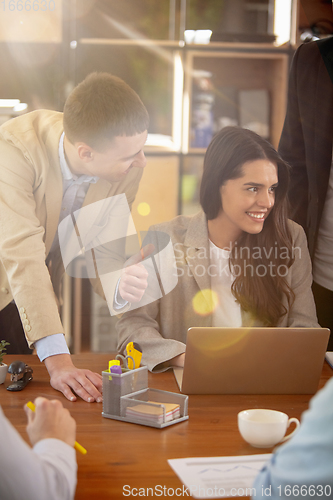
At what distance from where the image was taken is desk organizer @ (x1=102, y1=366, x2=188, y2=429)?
1117 mm

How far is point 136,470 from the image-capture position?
2.92ft

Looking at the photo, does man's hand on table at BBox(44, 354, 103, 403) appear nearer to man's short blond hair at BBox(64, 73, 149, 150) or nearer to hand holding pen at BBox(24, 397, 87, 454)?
hand holding pen at BBox(24, 397, 87, 454)

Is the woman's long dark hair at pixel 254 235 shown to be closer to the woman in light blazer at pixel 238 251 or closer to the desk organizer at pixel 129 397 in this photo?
the woman in light blazer at pixel 238 251

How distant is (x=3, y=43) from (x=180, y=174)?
3.02 feet

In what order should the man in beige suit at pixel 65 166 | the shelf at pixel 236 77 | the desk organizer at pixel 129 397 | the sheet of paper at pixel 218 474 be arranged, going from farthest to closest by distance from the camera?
1. the shelf at pixel 236 77
2. the man in beige suit at pixel 65 166
3. the desk organizer at pixel 129 397
4. the sheet of paper at pixel 218 474

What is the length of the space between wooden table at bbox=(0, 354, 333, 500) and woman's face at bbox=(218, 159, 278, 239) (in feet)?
2.61

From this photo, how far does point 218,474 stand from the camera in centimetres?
86

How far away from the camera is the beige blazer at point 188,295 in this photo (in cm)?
174

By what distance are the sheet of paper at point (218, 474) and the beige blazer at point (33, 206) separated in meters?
0.78

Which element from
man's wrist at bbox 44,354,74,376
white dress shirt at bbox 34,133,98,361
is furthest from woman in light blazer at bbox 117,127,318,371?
man's wrist at bbox 44,354,74,376

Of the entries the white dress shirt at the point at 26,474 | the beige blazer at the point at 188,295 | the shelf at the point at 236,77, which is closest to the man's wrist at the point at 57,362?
the beige blazer at the point at 188,295

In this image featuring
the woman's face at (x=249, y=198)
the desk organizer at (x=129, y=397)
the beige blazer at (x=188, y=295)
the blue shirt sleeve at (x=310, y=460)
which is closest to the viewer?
the blue shirt sleeve at (x=310, y=460)

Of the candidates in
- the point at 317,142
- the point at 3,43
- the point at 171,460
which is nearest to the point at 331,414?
the point at 171,460

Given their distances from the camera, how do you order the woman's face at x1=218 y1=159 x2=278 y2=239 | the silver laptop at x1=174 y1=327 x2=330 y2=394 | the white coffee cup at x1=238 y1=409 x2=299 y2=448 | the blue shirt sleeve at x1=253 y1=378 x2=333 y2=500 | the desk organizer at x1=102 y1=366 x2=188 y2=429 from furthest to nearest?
the woman's face at x1=218 y1=159 x2=278 y2=239 → the silver laptop at x1=174 y1=327 x2=330 y2=394 → the desk organizer at x1=102 y1=366 x2=188 y2=429 → the white coffee cup at x1=238 y1=409 x2=299 y2=448 → the blue shirt sleeve at x1=253 y1=378 x2=333 y2=500
